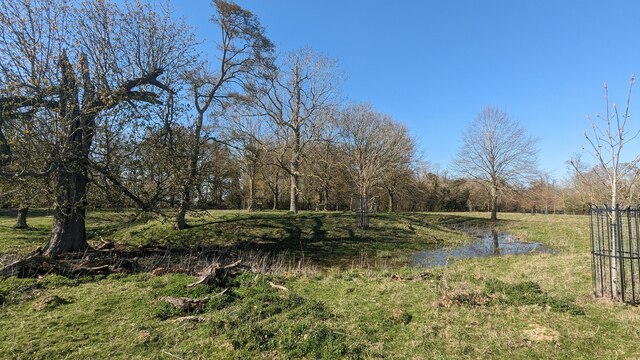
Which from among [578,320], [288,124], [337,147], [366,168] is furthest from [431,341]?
[337,147]

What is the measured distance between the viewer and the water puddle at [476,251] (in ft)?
46.3

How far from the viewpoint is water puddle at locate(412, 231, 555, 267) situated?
14125 mm

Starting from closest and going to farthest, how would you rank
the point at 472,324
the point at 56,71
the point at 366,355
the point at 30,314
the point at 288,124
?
1. the point at 366,355
2. the point at 472,324
3. the point at 30,314
4. the point at 56,71
5. the point at 288,124

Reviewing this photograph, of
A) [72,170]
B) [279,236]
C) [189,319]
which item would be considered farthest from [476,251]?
[72,170]

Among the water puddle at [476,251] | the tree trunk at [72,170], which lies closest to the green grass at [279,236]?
the water puddle at [476,251]

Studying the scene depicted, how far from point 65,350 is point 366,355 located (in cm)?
383

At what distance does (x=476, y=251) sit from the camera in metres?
16.8

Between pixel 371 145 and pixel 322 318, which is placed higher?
pixel 371 145

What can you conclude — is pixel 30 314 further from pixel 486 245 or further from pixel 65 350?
pixel 486 245

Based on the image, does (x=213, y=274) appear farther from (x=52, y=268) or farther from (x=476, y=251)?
(x=476, y=251)

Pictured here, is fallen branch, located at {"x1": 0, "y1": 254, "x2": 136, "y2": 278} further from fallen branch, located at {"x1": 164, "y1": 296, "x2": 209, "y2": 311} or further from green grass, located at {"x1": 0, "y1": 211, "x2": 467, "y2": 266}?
green grass, located at {"x1": 0, "y1": 211, "x2": 467, "y2": 266}

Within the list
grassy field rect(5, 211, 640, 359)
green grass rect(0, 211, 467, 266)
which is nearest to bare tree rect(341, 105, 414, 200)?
green grass rect(0, 211, 467, 266)

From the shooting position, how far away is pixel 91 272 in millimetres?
8852

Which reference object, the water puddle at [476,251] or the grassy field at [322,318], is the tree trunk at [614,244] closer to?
the grassy field at [322,318]
